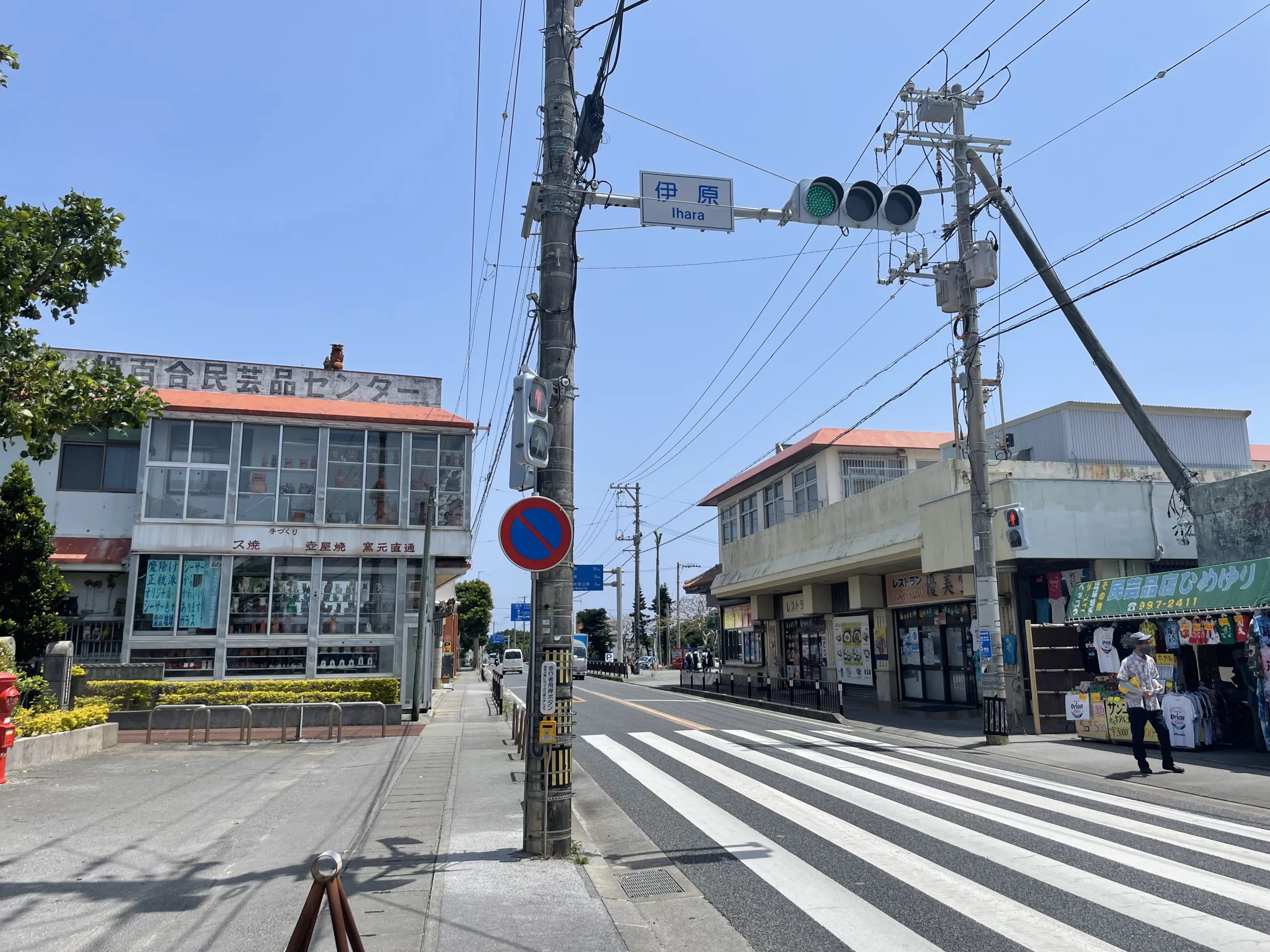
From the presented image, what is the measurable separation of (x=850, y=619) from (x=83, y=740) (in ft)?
76.7

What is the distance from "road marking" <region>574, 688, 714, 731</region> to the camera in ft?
62.3

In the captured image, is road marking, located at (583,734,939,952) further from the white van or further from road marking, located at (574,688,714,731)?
the white van

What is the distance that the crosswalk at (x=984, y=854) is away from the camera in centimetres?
544

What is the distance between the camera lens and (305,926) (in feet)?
12.2

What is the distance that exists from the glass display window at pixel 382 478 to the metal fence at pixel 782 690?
40.2 ft

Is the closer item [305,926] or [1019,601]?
[305,926]

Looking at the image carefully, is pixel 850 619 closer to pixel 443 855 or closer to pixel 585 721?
pixel 585 721

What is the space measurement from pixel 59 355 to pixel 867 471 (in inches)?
943

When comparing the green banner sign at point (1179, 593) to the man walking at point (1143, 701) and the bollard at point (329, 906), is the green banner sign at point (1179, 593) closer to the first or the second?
the man walking at point (1143, 701)

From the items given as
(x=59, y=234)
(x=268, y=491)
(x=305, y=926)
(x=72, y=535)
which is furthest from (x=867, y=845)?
(x=72, y=535)

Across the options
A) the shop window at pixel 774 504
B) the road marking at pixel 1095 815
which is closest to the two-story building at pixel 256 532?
the road marking at pixel 1095 815

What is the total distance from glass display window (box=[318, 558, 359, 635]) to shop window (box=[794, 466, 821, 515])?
1524 cm

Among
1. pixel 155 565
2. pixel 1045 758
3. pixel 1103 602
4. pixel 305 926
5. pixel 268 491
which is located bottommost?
pixel 1045 758

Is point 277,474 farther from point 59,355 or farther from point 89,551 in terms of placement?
point 59,355
